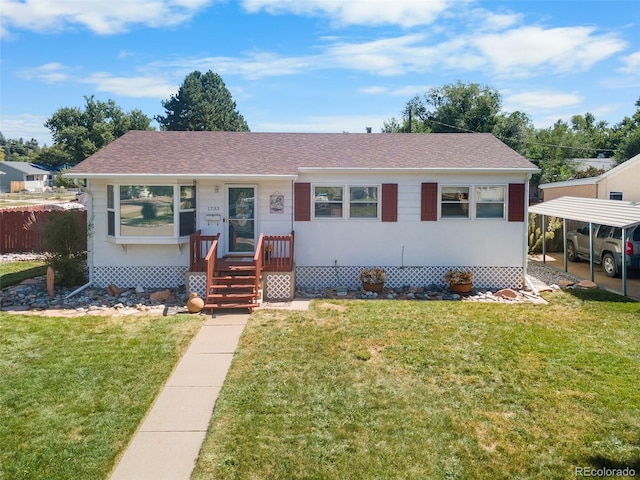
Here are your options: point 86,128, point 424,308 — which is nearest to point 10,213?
point 424,308

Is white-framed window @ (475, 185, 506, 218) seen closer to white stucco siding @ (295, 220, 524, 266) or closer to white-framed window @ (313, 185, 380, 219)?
white stucco siding @ (295, 220, 524, 266)

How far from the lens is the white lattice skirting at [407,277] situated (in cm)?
1255

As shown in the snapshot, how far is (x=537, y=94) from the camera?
119 feet

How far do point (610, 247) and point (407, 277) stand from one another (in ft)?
21.6

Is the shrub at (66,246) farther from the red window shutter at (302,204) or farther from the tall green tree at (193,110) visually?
the tall green tree at (193,110)

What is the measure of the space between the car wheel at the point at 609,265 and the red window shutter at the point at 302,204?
30.0 ft

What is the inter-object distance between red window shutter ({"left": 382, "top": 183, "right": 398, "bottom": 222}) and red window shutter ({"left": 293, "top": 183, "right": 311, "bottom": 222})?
76.3 inches

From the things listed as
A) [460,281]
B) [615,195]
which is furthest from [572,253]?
[460,281]

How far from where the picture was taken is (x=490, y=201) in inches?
491

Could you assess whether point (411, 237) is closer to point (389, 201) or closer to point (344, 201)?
point (389, 201)

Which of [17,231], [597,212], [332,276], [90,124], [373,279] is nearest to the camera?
[373,279]

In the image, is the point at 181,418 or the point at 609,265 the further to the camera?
the point at 609,265

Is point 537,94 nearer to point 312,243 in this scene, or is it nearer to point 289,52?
point 289,52

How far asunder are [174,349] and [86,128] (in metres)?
45.6
